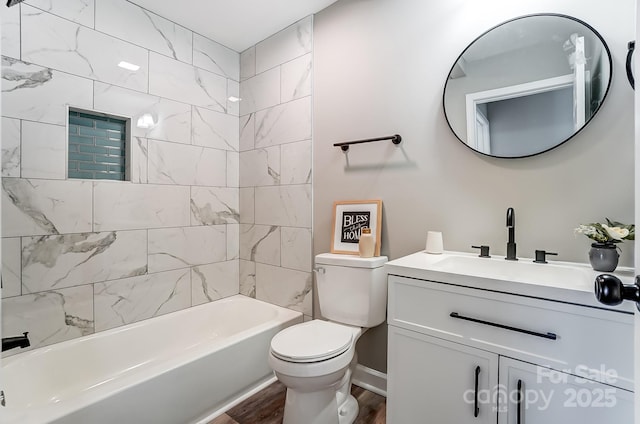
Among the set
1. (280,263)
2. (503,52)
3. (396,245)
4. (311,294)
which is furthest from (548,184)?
(280,263)

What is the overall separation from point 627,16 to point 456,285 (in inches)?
52.3

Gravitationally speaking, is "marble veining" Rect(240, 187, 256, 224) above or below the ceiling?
below

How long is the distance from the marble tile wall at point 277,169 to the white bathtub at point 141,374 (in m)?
0.32

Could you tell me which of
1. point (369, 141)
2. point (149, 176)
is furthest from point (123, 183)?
point (369, 141)

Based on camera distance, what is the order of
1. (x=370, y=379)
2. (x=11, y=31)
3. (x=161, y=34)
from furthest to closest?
(x=161, y=34)
(x=370, y=379)
(x=11, y=31)

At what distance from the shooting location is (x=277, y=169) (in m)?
2.50

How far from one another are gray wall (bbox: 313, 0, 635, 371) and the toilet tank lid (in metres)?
0.17

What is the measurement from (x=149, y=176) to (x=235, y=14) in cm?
135

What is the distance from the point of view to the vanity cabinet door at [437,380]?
115 cm

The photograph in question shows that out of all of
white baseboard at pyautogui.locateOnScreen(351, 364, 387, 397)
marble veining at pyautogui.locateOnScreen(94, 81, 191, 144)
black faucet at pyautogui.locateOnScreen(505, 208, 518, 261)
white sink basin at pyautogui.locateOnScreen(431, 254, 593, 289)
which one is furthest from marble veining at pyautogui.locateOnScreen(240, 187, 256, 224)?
black faucet at pyautogui.locateOnScreen(505, 208, 518, 261)

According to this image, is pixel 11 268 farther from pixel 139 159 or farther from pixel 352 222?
pixel 352 222

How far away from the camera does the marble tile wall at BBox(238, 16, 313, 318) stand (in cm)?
234

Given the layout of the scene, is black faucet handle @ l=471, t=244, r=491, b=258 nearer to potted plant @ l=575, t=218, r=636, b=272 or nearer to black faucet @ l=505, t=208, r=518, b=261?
black faucet @ l=505, t=208, r=518, b=261

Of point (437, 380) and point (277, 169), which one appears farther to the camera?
point (277, 169)
